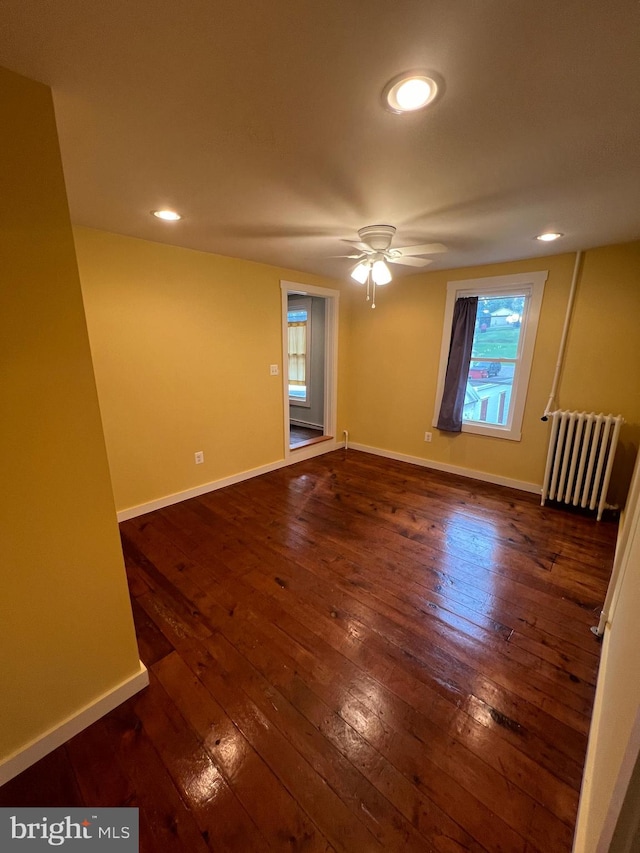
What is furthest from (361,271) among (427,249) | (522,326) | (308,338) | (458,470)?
(308,338)

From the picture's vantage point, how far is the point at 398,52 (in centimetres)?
93

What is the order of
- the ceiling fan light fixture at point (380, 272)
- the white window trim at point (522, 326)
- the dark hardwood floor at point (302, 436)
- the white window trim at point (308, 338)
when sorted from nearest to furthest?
the ceiling fan light fixture at point (380, 272), the white window trim at point (522, 326), the dark hardwood floor at point (302, 436), the white window trim at point (308, 338)

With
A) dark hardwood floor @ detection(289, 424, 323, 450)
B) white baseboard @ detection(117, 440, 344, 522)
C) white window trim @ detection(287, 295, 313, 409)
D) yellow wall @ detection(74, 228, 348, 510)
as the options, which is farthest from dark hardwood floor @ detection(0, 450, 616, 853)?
white window trim @ detection(287, 295, 313, 409)

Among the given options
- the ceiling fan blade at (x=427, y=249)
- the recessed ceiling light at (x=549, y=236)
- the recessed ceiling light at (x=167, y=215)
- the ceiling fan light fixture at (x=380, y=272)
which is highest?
the recessed ceiling light at (x=549, y=236)

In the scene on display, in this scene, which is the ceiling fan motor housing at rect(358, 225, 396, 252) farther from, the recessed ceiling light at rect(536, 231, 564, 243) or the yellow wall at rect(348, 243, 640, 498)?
the yellow wall at rect(348, 243, 640, 498)

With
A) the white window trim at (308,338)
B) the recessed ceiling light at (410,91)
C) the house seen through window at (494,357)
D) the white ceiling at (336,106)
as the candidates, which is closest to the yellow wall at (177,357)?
the white ceiling at (336,106)

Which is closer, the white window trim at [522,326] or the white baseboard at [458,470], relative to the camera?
the white window trim at [522,326]

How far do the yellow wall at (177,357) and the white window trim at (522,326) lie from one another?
5.68 ft

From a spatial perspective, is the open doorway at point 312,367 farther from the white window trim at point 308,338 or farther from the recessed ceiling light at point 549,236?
the recessed ceiling light at point 549,236

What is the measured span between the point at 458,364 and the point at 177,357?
294cm

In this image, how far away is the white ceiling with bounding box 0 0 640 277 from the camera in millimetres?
840

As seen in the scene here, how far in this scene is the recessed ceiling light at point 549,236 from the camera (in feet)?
7.99

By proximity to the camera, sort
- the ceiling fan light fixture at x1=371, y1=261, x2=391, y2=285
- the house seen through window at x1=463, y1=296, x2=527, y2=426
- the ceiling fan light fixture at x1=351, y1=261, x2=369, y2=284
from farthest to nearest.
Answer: the house seen through window at x1=463, y1=296, x2=527, y2=426, the ceiling fan light fixture at x1=351, y1=261, x2=369, y2=284, the ceiling fan light fixture at x1=371, y1=261, x2=391, y2=285

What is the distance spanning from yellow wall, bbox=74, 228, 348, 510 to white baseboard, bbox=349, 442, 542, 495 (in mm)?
1626
